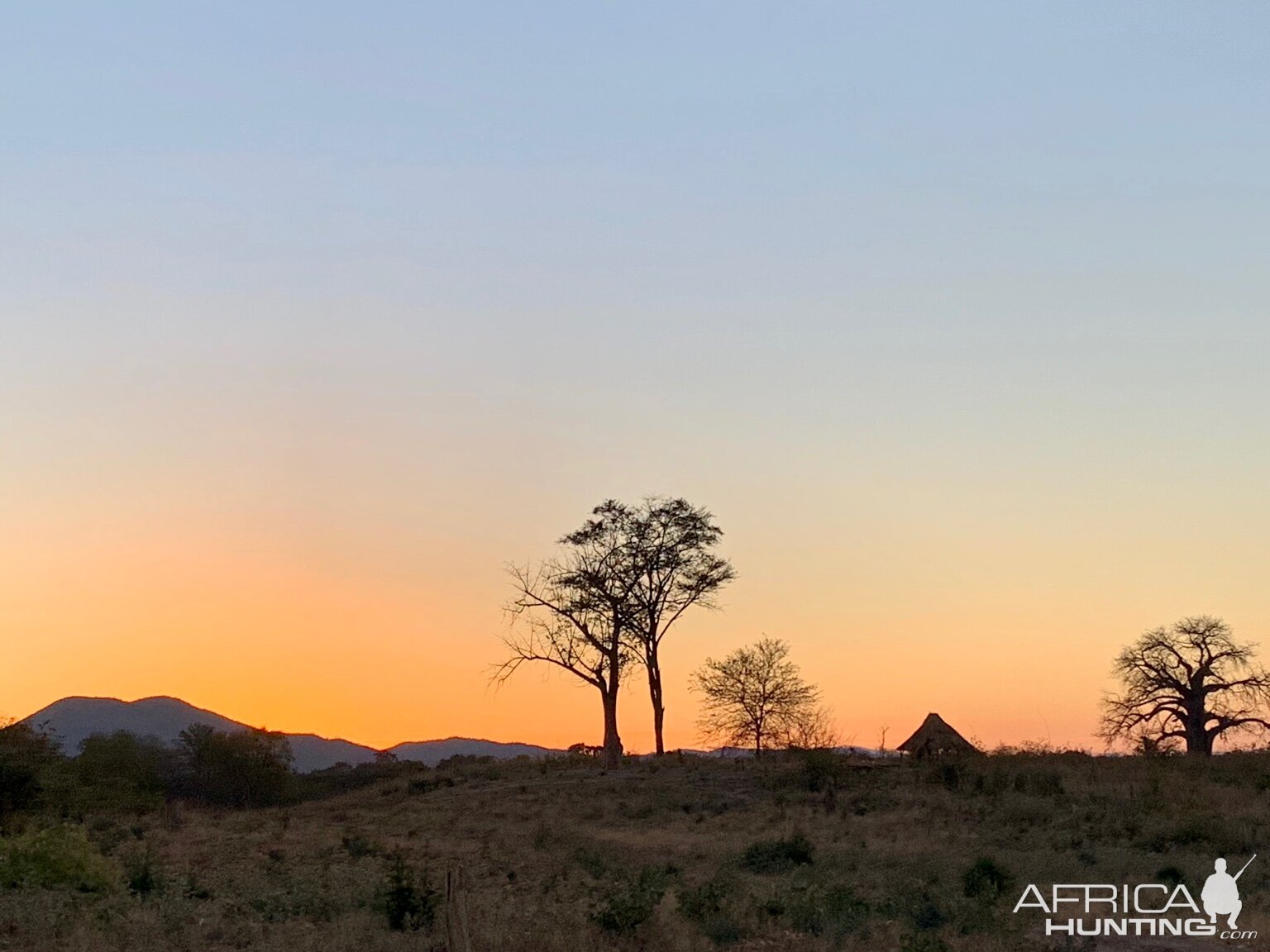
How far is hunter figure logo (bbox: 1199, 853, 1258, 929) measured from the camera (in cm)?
1950

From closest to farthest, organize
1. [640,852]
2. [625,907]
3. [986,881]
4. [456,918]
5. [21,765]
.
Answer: [456,918], [625,907], [986,881], [640,852], [21,765]

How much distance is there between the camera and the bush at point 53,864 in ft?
76.6

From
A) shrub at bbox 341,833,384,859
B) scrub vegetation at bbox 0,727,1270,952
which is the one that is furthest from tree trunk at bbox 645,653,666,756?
shrub at bbox 341,833,384,859

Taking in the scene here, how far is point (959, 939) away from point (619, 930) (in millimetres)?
5030

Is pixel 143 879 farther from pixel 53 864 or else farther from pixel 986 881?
pixel 986 881

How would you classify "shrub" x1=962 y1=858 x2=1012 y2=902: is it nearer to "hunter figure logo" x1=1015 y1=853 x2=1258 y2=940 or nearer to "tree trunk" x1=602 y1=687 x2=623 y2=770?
"hunter figure logo" x1=1015 y1=853 x2=1258 y2=940

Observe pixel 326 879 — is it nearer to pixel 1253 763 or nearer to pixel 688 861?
pixel 688 861

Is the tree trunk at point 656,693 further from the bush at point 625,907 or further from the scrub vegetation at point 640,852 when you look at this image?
the bush at point 625,907

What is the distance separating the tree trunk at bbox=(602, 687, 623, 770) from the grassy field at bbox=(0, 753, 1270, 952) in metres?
3.57

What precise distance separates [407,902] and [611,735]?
118 feet

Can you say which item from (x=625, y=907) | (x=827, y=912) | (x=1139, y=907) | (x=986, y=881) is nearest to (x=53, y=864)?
(x=625, y=907)

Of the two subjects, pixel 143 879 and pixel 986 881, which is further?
pixel 143 879

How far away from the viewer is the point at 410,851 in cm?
3162

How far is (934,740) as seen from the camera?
50.8 m
